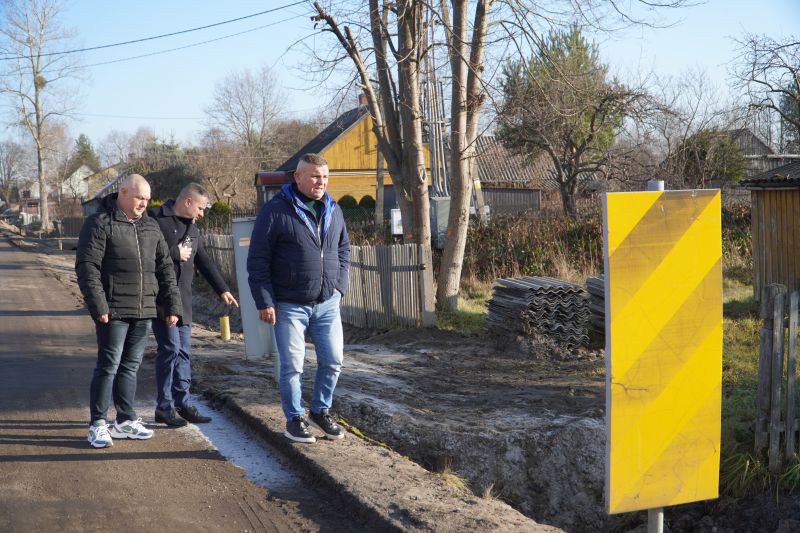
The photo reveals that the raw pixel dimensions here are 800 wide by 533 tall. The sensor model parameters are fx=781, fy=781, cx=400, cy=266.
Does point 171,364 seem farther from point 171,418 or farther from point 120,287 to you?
point 120,287

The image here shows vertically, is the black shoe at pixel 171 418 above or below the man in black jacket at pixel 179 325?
below

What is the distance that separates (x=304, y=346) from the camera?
538 cm

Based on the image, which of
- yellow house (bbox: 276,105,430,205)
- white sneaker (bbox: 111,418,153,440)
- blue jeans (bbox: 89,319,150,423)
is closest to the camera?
blue jeans (bbox: 89,319,150,423)

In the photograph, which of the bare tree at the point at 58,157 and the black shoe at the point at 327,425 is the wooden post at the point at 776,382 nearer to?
the black shoe at the point at 327,425

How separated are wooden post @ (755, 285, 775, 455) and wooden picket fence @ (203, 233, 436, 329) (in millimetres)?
6865

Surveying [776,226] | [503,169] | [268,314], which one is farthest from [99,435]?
[503,169]

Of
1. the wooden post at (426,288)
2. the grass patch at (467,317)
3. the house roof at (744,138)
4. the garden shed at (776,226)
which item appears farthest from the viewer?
the house roof at (744,138)

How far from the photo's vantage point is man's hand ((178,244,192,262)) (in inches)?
241

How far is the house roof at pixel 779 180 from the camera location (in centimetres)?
1328

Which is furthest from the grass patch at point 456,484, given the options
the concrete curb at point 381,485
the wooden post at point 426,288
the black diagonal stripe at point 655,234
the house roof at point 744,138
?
the house roof at point 744,138

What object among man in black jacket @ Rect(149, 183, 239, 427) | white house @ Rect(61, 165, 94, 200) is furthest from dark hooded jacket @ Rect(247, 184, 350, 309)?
white house @ Rect(61, 165, 94, 200)

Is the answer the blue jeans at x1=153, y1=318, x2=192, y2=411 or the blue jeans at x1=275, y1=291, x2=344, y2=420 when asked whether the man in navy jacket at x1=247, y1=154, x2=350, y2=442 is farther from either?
the blue jeans at x1=153, y1=318, x2=192, y2=411

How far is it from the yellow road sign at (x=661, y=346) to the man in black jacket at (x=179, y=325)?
3.54 metres

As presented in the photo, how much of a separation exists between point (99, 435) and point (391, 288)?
7.84 metres
